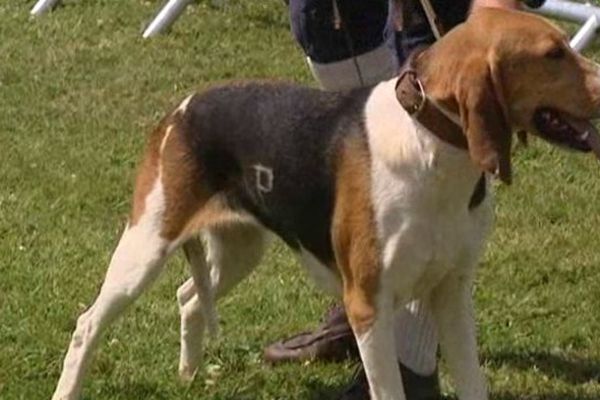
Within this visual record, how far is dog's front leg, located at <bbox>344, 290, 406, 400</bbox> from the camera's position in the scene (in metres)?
5.07

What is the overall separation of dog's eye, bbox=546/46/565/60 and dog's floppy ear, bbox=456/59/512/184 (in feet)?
0.54

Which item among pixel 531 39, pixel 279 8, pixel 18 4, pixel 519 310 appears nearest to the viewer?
pixel 531 39

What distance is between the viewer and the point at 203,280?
5.96m

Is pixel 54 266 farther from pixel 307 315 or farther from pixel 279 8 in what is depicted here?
pixel 279 8

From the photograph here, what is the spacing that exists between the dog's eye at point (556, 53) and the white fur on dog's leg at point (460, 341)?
1.01 metres

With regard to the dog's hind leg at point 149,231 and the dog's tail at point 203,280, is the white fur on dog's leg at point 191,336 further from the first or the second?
the dog's hind leg at point 149,231

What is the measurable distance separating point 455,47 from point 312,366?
2.07 meters

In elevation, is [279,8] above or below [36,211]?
below

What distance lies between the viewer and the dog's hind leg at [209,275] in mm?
5945

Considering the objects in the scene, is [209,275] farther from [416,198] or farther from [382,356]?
[416,198]

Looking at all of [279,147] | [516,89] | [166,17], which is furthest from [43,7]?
[516,89]

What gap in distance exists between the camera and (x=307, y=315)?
6.91 metres

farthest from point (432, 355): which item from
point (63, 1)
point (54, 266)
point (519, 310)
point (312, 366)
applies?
point (63, 1)

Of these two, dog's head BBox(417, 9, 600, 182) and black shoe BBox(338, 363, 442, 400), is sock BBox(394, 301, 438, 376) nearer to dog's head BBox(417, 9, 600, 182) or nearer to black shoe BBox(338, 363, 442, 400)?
black shoe BBox(338, 363, 442, 400)
